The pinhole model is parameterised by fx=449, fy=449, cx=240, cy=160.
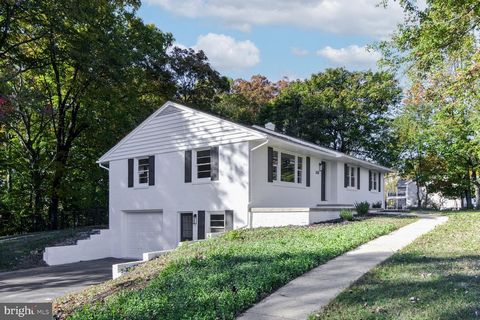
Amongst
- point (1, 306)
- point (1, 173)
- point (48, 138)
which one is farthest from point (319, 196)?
point (1, 173)

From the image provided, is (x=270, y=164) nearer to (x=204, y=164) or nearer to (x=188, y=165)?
(x=204, y=164)

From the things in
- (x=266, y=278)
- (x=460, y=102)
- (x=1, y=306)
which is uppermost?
(x=460, y=102)

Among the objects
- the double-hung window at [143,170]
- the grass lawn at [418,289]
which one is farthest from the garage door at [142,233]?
the grass lawn at [418,289]

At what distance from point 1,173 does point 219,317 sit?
80.8 feet

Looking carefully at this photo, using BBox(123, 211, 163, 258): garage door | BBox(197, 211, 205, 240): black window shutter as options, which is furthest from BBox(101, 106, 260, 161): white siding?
BBox(123, 211, 163, 258): garage door

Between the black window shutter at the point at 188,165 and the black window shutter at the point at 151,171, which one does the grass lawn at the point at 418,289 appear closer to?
the black window shutter at the point at 188,165

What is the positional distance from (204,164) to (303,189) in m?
4.29

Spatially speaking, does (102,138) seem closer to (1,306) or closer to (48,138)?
(48,138)

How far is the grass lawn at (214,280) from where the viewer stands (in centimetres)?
557

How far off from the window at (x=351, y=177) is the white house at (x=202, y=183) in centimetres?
10

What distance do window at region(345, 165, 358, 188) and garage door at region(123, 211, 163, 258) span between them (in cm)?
911

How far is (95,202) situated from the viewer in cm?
2753

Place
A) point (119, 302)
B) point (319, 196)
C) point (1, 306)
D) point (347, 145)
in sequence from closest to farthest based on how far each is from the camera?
1. point (119, 302)
2. point (1, 306)
3. point (319, 196)
4. point (347, 145)

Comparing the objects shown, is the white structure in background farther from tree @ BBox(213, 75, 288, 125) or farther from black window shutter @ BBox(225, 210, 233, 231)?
black window shutter @ BBox(225, 210, 233, 231)
